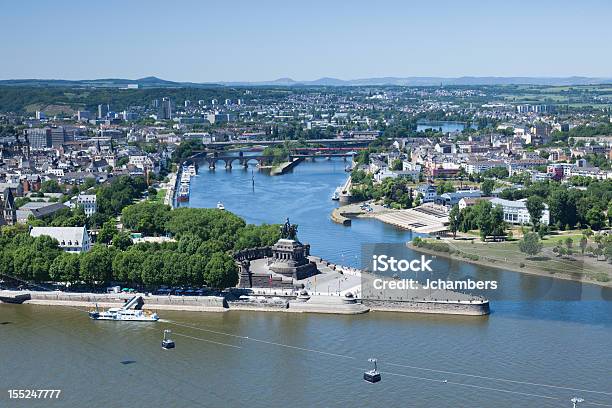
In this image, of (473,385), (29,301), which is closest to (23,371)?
(29,301)

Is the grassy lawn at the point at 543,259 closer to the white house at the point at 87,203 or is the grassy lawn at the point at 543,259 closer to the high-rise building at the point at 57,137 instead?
the white house at the point at 87,203

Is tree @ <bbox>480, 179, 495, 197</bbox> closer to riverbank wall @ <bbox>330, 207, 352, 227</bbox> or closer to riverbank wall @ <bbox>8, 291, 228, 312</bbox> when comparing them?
riverbank wall @ <bbox>330, 207, 352, 227</bbox>

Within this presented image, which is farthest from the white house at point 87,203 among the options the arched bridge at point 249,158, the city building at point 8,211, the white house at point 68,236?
the arched bridge at point 249,158

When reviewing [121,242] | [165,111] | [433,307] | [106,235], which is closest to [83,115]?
[165,111]

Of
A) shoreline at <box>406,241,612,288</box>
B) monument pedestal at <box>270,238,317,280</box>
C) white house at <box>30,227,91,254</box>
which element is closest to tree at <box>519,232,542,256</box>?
shoreline at <box>406,241,612,288</box>

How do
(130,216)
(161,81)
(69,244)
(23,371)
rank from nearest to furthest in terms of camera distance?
1. (23,371)
2. (69,244)
3. (130,216)
4. (161,81)

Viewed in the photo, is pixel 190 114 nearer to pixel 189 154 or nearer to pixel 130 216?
pixel 189 154
